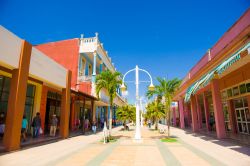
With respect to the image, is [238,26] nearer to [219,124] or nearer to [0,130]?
[219,124]

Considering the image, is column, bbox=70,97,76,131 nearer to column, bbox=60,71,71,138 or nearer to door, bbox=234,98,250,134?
column, bbox=60,71,71,138

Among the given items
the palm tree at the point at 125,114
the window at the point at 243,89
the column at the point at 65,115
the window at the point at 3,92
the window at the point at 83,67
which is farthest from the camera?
the palm tree at the point at 125,114

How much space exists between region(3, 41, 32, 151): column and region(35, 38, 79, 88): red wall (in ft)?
39.0

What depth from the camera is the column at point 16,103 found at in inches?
345

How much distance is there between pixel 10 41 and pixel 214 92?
45.8 ft

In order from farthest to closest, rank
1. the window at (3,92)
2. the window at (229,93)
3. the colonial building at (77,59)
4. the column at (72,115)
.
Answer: the colonial building at (77,59), the column at (72,115), the window at (229,93), the window at (3,92)

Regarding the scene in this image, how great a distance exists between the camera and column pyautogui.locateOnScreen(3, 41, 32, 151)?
8.77 meters

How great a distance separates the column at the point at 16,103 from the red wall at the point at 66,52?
11.9m

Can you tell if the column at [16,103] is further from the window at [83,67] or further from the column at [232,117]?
the column at [232,117]

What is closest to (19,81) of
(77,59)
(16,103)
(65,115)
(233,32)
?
(16,103)

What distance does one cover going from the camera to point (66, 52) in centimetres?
2302

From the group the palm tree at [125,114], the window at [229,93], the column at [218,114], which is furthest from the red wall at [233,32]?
the palm tree at [125,114]

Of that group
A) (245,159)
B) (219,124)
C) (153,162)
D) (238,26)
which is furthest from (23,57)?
(219,124)

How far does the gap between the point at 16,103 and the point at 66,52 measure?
14854mm
